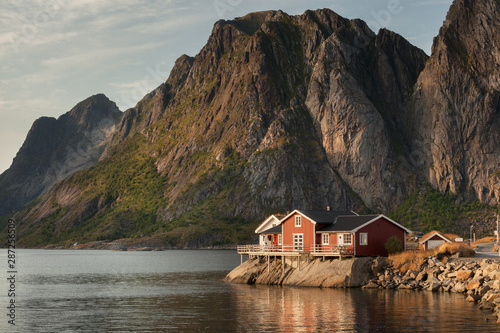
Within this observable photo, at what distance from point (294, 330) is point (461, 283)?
98.2 ft

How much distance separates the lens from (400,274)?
7888 cm

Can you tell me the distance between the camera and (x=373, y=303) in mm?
65375

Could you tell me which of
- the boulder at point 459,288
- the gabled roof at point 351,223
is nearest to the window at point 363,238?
the gabled roof at point 351,223

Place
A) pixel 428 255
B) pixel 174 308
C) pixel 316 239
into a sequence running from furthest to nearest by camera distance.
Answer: pixel 316 239
pixel 428 255
pixel 174 308

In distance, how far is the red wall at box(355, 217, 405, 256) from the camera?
3280 inches

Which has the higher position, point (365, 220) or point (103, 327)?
point (365, 220)

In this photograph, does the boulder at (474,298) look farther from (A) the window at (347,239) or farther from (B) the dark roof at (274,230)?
(B) the dark roof at (274,230)

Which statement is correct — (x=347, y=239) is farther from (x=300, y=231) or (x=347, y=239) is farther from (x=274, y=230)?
(x=274, y=230)

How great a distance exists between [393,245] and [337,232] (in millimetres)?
7719

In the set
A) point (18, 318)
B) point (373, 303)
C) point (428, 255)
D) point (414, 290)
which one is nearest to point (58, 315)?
point (18, 318)

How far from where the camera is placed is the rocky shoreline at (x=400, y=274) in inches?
2758

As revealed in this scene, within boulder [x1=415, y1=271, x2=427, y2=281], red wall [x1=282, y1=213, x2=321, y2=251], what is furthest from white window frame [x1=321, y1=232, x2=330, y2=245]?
boulder [x1=415, y1=271, x2=427, y2=281]

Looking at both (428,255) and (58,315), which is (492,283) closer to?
(428,255)

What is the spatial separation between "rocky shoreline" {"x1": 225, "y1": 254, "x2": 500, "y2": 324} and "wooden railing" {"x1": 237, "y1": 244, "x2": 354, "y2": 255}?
137 centimetres
